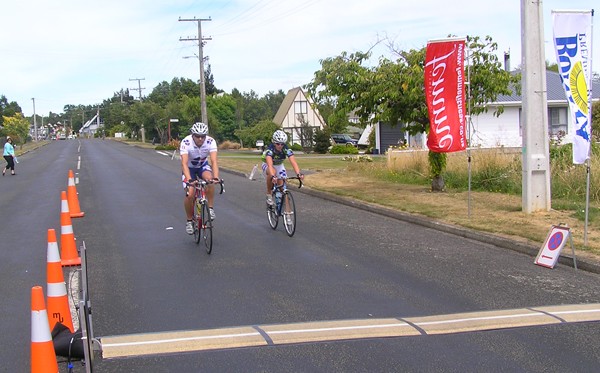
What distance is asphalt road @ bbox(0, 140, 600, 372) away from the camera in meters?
4.93

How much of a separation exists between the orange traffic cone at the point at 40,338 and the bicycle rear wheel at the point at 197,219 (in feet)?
17.9

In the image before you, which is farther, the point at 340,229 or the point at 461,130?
the point at 461,130

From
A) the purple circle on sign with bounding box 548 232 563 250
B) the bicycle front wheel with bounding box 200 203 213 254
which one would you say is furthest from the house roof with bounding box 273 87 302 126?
the purple circle on sign with bounding box 548 232 563 250

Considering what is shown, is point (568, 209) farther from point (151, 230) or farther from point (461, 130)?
point (151, 230)

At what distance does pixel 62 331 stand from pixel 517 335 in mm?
3759

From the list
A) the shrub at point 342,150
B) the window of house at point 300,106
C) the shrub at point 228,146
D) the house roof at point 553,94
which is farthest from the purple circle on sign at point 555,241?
the window of house at point 300,106

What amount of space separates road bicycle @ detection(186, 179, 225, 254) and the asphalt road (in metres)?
0.23

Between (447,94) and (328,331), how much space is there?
8256 mm

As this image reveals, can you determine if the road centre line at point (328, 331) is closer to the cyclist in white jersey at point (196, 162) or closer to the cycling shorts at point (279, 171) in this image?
the cyclist in white jersey at point (196, 162)

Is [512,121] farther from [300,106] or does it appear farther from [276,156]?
[300,106]

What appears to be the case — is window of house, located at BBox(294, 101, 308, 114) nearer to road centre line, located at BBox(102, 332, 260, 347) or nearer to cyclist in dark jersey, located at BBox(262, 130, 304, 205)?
cyclist in dark jersey, located at BBox(262, 130, 304, 205)

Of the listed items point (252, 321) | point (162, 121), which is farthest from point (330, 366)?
point (162, 121)

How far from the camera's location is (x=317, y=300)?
655 cm

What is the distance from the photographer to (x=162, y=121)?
216 ft
